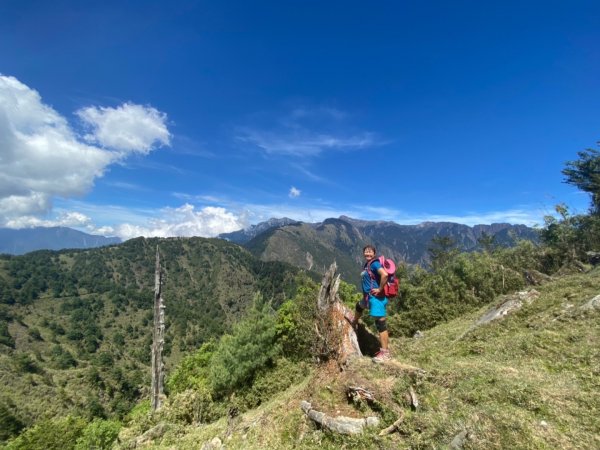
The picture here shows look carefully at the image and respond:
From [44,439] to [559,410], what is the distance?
213 feet

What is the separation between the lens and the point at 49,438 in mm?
48750

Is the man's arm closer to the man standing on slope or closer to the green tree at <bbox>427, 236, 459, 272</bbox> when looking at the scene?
the man standing on slope

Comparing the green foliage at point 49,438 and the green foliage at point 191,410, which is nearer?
the green foliage at point 191,410

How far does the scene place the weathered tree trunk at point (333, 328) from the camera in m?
10.4

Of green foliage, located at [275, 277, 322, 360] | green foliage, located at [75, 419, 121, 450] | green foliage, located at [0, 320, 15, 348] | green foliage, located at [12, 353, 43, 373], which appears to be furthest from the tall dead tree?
green foliage, located at [0, 320, 15, 348]

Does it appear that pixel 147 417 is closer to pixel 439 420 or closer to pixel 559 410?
pixel 439 420

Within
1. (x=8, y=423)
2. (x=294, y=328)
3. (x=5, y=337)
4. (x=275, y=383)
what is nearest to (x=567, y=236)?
(x=294, y=328)

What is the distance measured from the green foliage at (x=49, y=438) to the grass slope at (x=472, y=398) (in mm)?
51114

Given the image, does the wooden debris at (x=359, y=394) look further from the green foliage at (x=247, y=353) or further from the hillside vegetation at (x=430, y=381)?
the green foliage at (x=247, y=353)

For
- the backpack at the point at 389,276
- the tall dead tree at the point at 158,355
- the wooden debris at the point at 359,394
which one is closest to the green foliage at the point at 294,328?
the backpack at the point at 389,276

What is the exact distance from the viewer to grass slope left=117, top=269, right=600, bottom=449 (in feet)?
19.2

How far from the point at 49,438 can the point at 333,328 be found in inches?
2352

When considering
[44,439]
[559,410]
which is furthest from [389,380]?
[44,439]

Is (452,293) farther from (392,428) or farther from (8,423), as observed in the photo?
(8,423)
